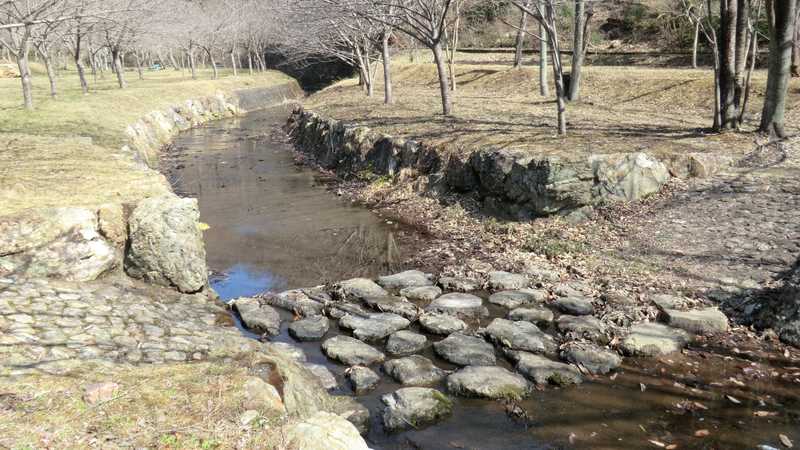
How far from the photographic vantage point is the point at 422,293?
9430 mm

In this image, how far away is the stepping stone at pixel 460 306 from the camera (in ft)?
28.6

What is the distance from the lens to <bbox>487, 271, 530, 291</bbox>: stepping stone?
9508 millimetres

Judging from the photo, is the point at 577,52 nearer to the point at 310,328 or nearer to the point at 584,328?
the point at 584,328

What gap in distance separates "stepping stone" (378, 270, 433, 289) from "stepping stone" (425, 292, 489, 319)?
0.78 meters

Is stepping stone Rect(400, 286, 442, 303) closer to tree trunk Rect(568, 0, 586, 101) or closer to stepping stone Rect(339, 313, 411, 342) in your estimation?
stepping stone Rect(339, 313, 411, 342)

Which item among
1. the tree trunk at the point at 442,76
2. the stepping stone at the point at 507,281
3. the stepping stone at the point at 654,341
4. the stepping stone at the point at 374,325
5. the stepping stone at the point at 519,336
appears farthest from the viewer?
the tree trunk at the point at 442,76

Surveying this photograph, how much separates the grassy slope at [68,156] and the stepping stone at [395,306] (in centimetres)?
397

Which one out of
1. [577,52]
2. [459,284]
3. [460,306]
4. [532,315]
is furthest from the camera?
[577,52]

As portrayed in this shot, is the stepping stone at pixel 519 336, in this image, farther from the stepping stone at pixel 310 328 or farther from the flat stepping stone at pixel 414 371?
the stepping stone at pixel 310 328

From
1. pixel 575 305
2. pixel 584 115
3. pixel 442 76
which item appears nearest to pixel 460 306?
pixel 575 305

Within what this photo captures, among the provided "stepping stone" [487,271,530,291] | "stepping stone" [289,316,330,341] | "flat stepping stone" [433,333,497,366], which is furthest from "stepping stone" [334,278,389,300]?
"flat stepping stone" [433,333,497,366]

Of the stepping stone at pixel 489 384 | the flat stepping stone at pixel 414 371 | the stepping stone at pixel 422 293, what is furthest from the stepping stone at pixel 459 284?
the stepping stone at pixel 489 384

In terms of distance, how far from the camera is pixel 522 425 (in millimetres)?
5938

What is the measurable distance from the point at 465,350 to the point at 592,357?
1542 millimetres
